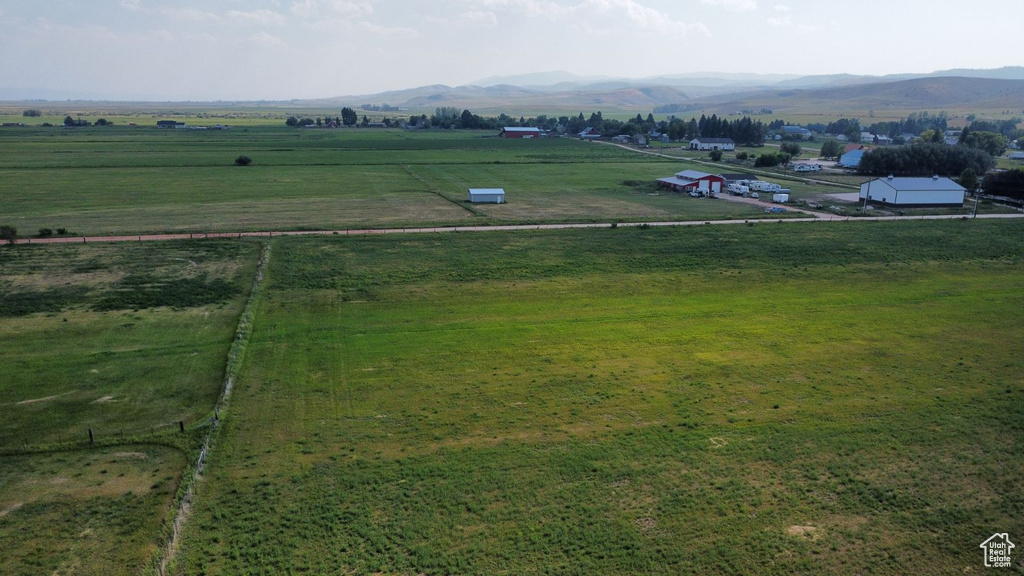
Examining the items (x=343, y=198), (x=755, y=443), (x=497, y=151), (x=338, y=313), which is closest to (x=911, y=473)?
(x=755, y=443)

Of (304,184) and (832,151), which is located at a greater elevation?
(832,151)

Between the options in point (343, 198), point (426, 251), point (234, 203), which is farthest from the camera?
point (343, 198)

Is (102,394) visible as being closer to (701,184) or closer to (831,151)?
(701,184)

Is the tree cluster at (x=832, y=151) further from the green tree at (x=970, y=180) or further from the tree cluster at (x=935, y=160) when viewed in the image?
the green tree at (x=970, y=180)

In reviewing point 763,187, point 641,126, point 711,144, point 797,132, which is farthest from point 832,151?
point 797,132

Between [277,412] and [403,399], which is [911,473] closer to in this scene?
[403,399]

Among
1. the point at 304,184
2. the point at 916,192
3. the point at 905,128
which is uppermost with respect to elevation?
the point at 905,128

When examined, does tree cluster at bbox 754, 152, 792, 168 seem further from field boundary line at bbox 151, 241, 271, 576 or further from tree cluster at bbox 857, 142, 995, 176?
field boundary line at bbox 151, 241, 271, 576
